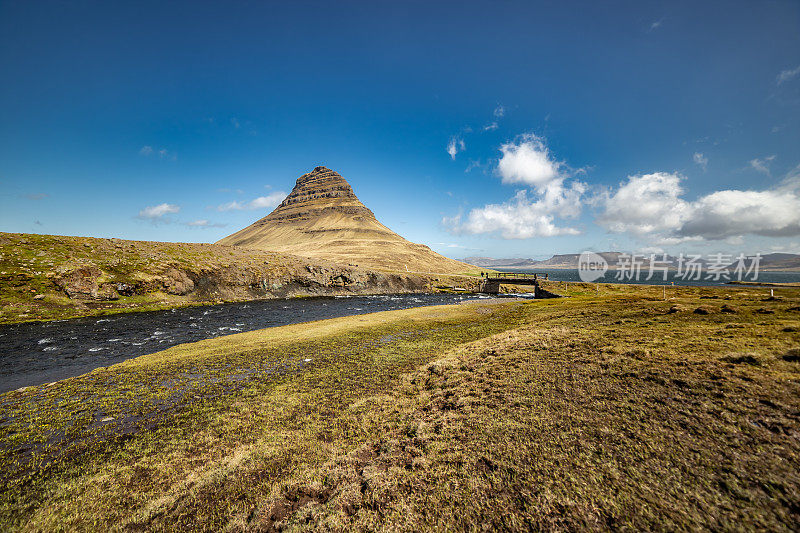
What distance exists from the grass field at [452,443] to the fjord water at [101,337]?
20.3ft

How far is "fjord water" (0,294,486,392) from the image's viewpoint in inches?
745

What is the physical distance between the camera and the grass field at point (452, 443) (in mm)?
5758

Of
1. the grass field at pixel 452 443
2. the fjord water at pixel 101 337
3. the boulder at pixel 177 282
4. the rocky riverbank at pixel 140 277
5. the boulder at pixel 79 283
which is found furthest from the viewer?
the boulder at pixel 177 282

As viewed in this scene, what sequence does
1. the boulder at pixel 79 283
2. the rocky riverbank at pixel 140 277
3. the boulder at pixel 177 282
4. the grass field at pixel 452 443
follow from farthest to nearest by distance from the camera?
1. the boulder at pixel 177 282
2. the boulder at pixel 79 283
3. the rocky riverbank at pixel 140 277
4. the grass field at pixel 452 443

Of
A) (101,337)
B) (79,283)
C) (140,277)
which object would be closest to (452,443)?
(101,337)

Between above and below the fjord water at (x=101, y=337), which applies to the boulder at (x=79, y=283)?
above

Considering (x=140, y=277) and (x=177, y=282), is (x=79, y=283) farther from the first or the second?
(x=177, y=282)

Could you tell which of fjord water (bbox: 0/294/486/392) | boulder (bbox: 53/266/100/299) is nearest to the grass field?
fjord water (bbox: 0/294/486/392)

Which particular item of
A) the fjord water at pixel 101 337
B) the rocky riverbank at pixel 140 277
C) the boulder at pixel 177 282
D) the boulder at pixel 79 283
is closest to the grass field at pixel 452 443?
the fjord water at pixel 101 337

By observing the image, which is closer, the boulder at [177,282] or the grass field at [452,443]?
the grass field at [452,443]

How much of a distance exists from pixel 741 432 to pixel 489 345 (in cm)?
1112

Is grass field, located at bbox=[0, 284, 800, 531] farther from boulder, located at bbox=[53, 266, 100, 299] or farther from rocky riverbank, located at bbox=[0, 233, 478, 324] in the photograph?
boulder, located at bbox=[53, 266, 100, 299]

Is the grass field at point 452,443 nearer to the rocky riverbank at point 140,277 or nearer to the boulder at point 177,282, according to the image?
the rocky riverbank at point 140,277

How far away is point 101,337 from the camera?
90.2 ft
